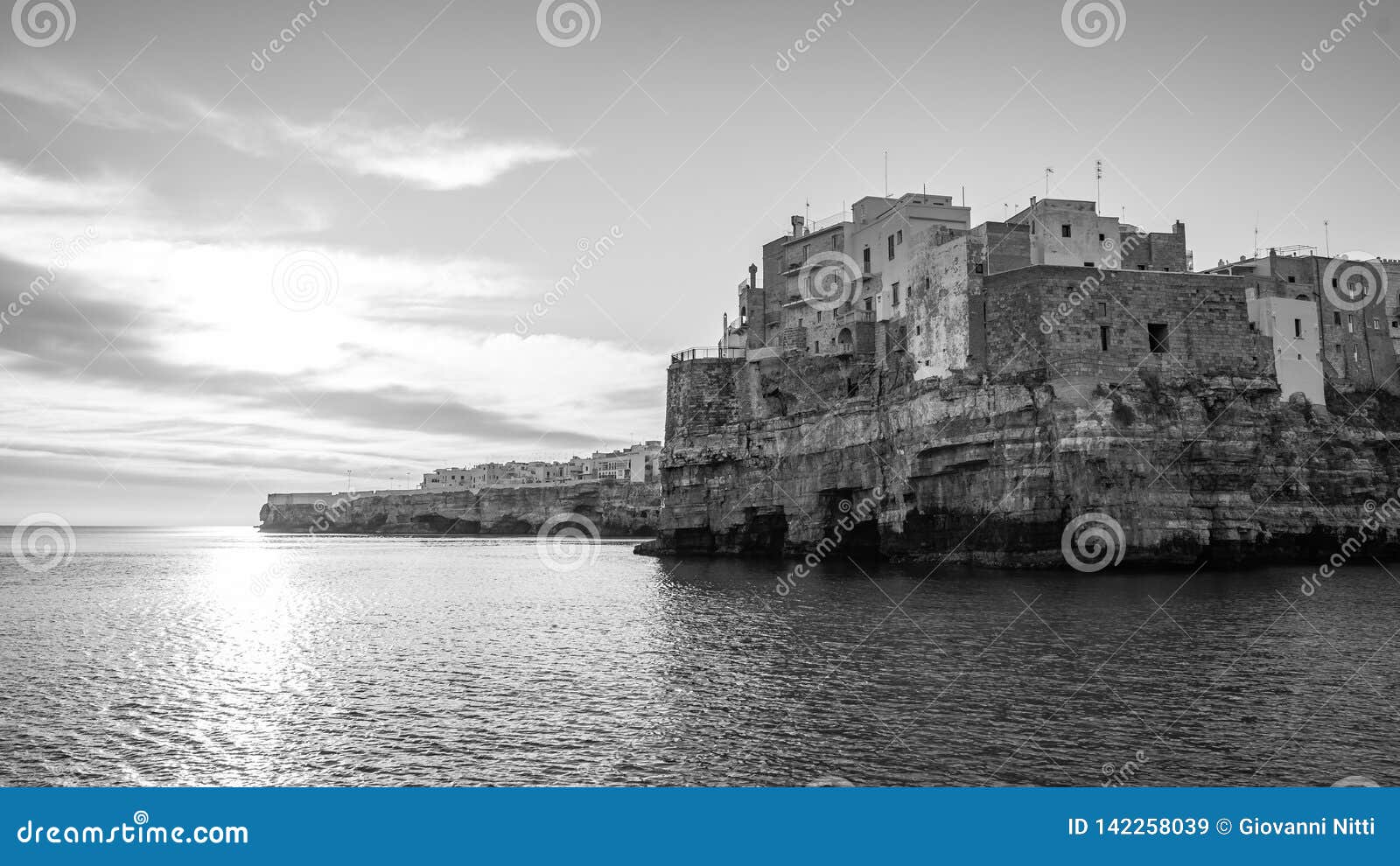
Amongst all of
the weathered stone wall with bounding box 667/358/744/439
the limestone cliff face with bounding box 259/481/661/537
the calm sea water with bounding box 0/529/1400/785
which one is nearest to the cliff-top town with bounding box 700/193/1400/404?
the weathered stone wall with bounding box 667/358/744/439

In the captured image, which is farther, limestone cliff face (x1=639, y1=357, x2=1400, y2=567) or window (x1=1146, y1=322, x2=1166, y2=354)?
window (x1=1146, y1=322, x2=1166, y2=354)

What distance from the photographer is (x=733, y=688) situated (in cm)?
2445

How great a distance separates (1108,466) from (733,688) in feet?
116

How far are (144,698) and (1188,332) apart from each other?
54574 millimetres

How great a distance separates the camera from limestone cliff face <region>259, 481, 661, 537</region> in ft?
486

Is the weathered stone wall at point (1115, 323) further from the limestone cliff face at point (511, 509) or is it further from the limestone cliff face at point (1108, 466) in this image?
the limestone cliff face at point (511, 509)

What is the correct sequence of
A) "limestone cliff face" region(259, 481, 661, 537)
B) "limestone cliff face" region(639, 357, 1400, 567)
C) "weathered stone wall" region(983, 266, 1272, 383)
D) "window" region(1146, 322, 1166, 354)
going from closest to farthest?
"limestone cliff face" region(639, 357, 1400, 567)
"weathered stone wall" region(983, 266, 1272, 383)
"window" region(1146, 322, 1166, 354)
"limestone cliff face" region(259, 481, 661, 537)

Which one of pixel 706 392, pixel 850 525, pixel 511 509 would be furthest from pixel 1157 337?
pixel 511 509

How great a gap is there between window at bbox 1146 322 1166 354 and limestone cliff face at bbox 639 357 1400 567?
1.63m

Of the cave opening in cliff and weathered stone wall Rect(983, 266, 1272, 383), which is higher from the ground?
weathered stone wall Rect(983, 266, 1272, 383)

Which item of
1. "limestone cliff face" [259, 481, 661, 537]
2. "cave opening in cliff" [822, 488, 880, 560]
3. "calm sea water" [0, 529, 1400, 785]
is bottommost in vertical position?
"calm sea water" [0, 529, 1400, 785]

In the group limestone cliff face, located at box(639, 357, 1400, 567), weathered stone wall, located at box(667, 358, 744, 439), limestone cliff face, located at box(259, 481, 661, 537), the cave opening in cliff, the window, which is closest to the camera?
limestone cliff face, located at box(639, 357, 1400, 567)

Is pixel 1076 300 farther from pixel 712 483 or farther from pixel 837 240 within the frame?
pixel 712 483

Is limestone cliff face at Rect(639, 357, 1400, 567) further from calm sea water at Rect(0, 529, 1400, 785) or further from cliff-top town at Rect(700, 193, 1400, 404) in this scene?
calm sea water at Rect(0, 529, 1400, 785)
